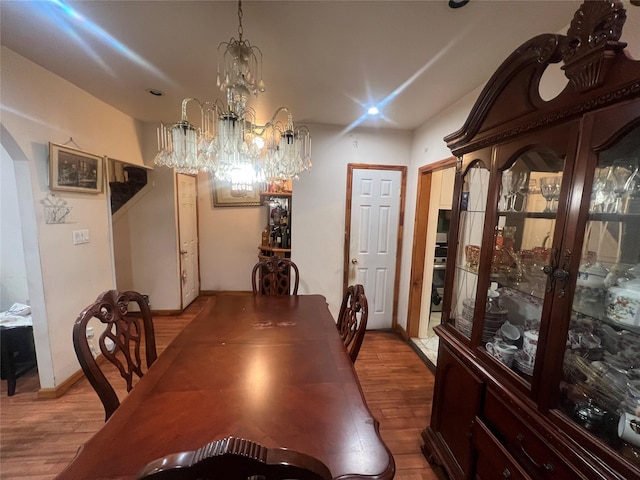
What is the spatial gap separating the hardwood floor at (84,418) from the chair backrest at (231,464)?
1.54 meters

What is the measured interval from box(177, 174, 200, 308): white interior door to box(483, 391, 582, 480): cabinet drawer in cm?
377

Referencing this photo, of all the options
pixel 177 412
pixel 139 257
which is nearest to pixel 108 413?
pixel 177 412

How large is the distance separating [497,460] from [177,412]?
1334 millimetres

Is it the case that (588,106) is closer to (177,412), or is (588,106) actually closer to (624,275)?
(624,275)

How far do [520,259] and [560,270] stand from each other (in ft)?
1.36

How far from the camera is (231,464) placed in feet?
1.58

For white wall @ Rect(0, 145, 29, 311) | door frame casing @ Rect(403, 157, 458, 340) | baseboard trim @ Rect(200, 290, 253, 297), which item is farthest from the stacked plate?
baseboard trim @ Rect(200, 290, 253, 297)

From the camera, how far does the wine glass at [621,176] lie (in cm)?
87

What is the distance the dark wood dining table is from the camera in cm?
81

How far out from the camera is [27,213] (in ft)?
6.30

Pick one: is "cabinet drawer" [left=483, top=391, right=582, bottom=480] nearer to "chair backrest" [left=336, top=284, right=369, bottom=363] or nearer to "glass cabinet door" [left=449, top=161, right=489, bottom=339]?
"glass cabinet door" [left=449, top=161, right=489, bottom=339]

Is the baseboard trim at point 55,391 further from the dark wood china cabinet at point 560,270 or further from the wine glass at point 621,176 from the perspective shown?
the wine glass at point 621,176

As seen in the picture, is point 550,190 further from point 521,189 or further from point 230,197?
point 230,197

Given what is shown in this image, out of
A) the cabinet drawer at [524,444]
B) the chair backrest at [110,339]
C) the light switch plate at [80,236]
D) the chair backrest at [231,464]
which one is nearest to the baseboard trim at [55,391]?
Answer: the light switch plate at [80,236]
